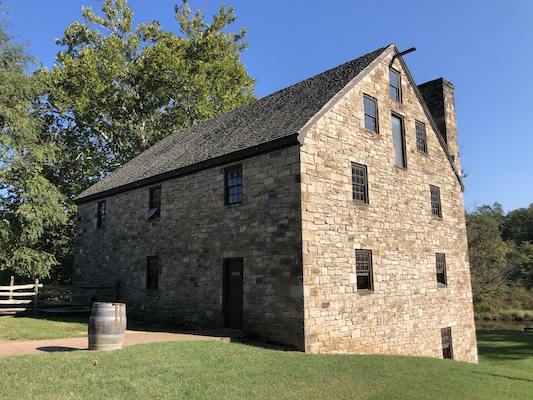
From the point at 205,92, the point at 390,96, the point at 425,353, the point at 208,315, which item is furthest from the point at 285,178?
the point at 205,92

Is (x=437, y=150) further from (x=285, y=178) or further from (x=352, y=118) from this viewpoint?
(x=285, y=178)

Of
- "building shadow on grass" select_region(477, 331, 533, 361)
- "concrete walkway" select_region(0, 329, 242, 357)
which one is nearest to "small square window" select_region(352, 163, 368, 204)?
"concrete walkway" select_region(0, 329, 242, 357)

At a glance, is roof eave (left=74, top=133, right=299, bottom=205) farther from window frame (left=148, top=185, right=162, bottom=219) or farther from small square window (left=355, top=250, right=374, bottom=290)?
small square window (left=355, top=250, right=374, bottom=290)

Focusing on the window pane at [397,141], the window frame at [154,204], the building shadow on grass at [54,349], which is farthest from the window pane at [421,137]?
the building shadow on grass at [54,349]

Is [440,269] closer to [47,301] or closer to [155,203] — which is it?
[155,203]

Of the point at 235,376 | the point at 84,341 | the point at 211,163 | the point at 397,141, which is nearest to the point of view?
the point at 235,376

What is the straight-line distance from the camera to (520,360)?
18531 millimetres

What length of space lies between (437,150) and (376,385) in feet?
40.5

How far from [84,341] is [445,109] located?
17408 mm

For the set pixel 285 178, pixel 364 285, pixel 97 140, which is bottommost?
pixel 364 285

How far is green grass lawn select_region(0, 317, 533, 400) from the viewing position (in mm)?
6418

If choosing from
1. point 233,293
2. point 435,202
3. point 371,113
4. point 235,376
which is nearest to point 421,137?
point 435,202

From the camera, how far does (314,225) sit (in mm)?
11258

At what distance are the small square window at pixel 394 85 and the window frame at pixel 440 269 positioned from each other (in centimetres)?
620
